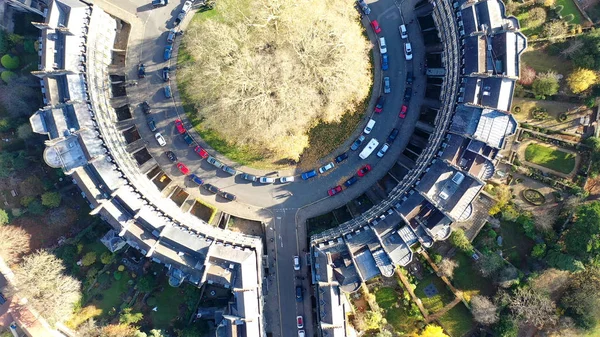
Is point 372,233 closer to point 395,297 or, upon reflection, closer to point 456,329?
point 395,297

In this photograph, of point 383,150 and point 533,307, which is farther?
point 383,150

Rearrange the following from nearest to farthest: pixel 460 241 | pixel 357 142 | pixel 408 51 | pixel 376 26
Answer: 1. pixel 460 241
2. pixel 408 51
3. pixel 376 26
4. pixel 357 142

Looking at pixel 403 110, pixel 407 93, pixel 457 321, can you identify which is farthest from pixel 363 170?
pixel 457 321

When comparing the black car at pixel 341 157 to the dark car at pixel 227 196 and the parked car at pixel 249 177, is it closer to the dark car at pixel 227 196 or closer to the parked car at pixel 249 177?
the parked car at pixel 249 177

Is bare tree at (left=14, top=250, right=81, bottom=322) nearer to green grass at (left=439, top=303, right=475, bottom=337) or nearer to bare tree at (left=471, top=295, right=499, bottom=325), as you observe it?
green grass at (left=439, top=303, right=475, bottom=337)

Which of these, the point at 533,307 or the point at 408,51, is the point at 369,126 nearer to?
the point at 408,51

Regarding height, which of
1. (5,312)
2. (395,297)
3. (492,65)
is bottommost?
(395,297)

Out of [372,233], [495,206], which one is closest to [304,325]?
[372,233]
